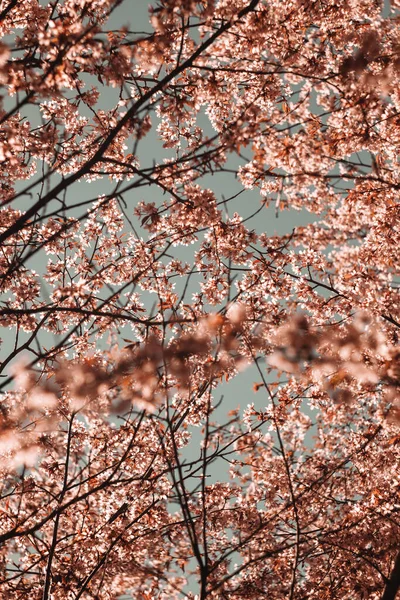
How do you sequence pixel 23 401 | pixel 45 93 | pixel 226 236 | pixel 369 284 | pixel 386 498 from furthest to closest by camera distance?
1. pixel 369 284
2. pixel 226 236
3. pixel 386 498
4. pixel 23 401
5. pixel 45 93

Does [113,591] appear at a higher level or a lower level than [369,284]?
lower

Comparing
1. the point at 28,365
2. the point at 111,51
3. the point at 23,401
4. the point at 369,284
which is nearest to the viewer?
the point at 28,365

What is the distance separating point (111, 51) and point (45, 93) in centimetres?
156

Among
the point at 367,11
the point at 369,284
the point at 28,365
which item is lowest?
the point at 28,365

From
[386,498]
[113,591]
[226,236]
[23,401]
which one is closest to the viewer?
→ [23,401]

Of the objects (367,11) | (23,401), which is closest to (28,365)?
(23,401)

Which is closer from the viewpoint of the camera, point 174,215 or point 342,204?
point 174,215

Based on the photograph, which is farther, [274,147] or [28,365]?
[274,147]

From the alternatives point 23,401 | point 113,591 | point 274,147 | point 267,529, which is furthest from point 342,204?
point 113,591

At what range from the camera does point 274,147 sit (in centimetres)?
500

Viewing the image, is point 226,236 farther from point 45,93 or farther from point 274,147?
point 45,93

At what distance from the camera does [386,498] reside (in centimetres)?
577

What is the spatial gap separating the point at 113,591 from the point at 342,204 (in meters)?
6.48

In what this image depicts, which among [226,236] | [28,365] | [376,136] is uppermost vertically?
[376,136]
